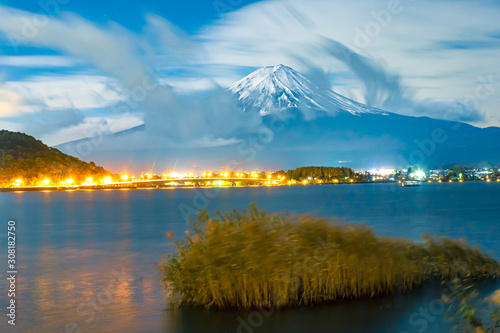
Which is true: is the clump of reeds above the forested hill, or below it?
below

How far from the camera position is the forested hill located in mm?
171750

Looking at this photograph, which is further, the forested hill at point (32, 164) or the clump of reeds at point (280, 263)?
the forested hill at point (32, 164)

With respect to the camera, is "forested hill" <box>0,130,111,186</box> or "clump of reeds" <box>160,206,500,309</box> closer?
"clump of reeds" <box>160,206,500,309</box>

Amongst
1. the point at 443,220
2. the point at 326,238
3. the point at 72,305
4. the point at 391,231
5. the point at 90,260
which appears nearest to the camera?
the point at 326,238

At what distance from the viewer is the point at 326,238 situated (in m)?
14.0

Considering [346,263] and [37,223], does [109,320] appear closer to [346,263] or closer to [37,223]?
[346,263]

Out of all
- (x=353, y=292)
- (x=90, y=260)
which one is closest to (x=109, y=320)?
(x=353, y=292)

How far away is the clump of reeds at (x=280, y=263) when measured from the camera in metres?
13.0

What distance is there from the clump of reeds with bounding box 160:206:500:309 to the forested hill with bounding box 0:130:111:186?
555 feet

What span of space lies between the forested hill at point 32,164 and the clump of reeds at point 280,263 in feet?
555

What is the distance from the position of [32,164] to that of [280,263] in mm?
172241

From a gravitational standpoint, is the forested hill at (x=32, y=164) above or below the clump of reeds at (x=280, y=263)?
above

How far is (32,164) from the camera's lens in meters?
173

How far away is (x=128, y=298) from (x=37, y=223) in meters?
40.4
